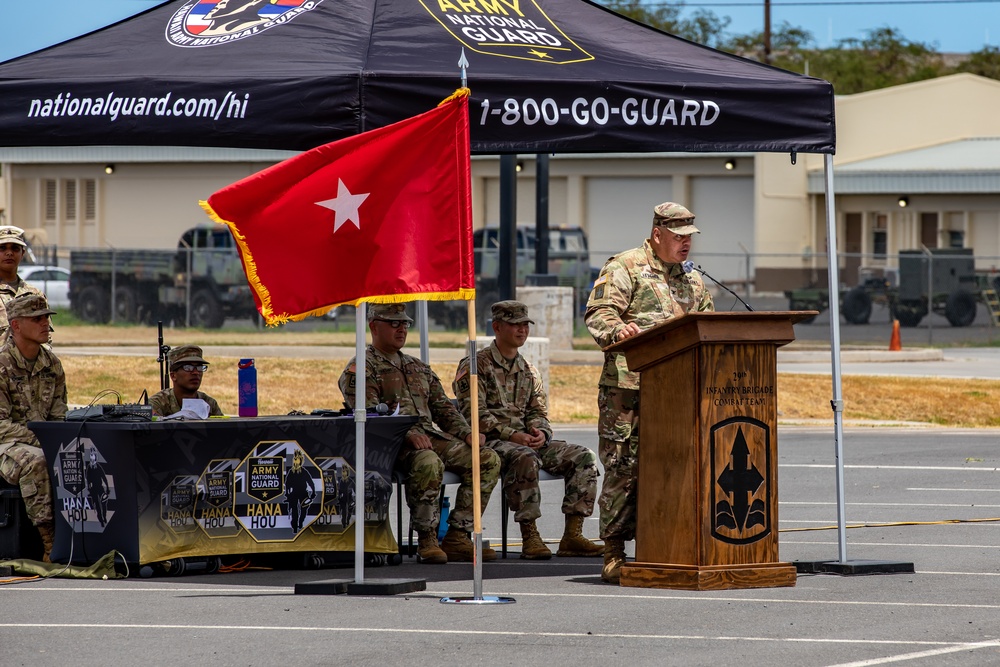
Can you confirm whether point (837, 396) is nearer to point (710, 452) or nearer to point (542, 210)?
point (710, 452)

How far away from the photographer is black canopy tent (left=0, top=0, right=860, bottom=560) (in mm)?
8336

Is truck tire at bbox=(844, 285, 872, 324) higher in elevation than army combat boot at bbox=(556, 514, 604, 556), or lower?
higher

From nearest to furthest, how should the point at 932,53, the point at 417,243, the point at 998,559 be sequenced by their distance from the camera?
the point at 417,243 → the point at 998,559 → the point at 932,53

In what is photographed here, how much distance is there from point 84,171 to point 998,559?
49.0 metres

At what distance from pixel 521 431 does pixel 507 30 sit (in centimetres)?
260

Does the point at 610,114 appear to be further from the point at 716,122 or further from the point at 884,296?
the point at 884,296

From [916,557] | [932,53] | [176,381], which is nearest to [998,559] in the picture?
[916,557]

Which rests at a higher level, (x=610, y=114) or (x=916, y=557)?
(x=610, y=114)

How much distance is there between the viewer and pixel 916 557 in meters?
9.48

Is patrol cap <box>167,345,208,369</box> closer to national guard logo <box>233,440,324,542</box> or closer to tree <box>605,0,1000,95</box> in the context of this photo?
national guard logo <box>233,440,324,542</box>

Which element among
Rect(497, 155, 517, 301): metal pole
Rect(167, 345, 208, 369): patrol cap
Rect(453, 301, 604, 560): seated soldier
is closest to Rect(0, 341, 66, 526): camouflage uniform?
Rect(167, 345, 208, 369): patrol cap

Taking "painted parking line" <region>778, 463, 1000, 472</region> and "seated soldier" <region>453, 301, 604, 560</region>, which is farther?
"painted parking line" <region>778, 463, 1000, 472</region>

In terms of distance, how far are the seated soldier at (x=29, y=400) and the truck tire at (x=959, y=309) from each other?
98.7 ft

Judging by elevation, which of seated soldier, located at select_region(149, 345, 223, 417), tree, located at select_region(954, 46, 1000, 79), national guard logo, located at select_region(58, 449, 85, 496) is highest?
tree, located at select_region(954, 46, 1000, 79)
